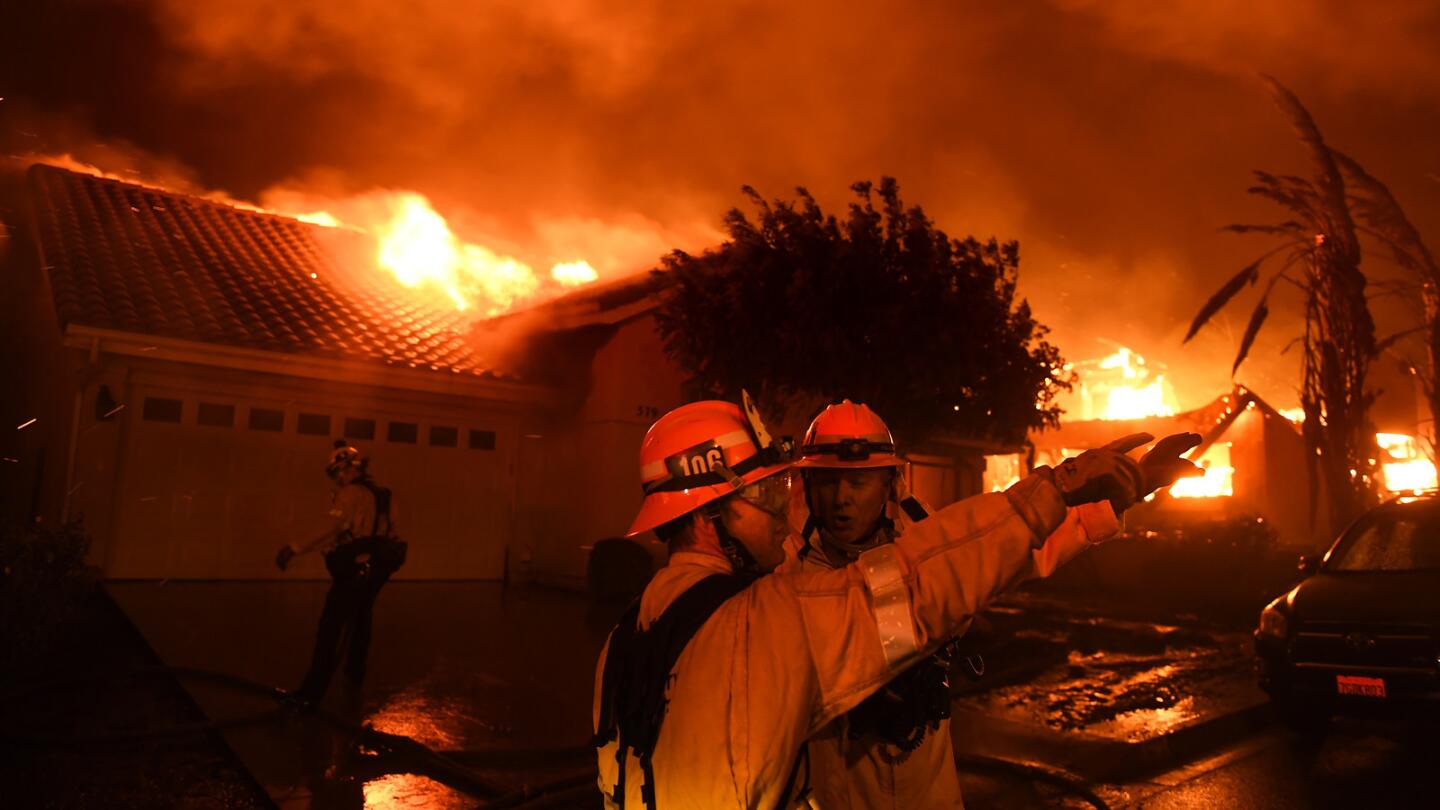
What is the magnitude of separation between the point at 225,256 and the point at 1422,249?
15868 mm

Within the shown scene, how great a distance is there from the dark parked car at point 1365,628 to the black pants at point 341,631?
21.2ft

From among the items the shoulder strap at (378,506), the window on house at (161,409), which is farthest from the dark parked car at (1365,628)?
the window on house at (161,409)

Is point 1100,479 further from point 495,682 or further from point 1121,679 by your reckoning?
point 1121,679

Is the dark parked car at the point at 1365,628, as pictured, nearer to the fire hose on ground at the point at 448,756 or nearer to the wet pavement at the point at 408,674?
the fire hose on ground at the point at 448,756

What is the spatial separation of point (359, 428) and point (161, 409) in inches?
89.4

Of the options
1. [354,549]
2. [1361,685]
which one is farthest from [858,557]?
[1361,685]

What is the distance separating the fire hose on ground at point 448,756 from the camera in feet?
15.2

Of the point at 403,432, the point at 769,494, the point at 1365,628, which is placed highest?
the point at 403,432

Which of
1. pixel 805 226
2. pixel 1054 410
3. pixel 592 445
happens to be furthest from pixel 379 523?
pixel 1054 410

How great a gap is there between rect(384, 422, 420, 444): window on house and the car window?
10454mm

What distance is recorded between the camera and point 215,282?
12.9 metres

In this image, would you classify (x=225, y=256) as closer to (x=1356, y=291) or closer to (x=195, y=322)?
(x=195, y=322)

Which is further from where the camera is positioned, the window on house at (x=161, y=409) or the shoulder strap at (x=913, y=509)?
the window on house at (x=161, y=409)

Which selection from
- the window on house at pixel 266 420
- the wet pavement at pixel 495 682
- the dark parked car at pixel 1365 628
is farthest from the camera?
the window on house at pixel 266 420
